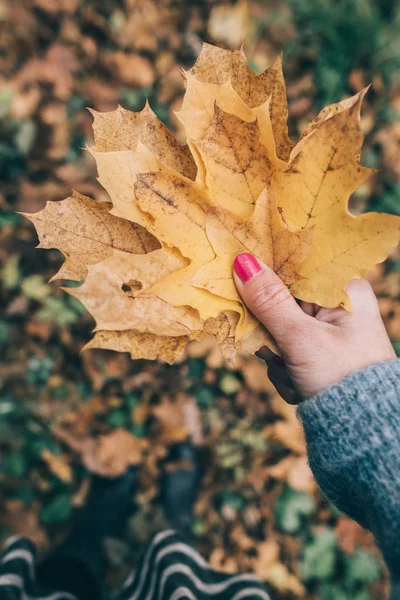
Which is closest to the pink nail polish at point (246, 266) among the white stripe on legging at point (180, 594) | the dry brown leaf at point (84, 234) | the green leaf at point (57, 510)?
the dry brown leaf at point (84, 234)

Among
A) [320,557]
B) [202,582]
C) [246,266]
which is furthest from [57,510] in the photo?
[246,266]

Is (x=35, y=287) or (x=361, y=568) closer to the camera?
(x=361, y=568)

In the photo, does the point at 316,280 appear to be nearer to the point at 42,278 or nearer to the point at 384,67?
the point at 42,278

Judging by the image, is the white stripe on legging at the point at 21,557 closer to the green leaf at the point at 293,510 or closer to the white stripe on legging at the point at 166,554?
the white stripe on legging at the point at 166,554

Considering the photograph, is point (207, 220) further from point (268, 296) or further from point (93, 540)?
point (93, 540)

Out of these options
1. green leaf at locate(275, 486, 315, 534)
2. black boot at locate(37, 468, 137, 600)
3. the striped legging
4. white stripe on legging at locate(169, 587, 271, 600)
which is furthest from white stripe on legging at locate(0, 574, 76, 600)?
green leaf at locate(275, 486, 315, 534)

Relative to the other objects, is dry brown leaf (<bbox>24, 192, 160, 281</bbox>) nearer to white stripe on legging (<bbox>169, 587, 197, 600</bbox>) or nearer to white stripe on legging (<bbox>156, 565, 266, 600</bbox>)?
white stripe on legging (<bbox>169, 587, 197, 600</bbox>)

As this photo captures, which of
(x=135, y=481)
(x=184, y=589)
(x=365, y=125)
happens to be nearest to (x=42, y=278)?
(x=135, y=481)
